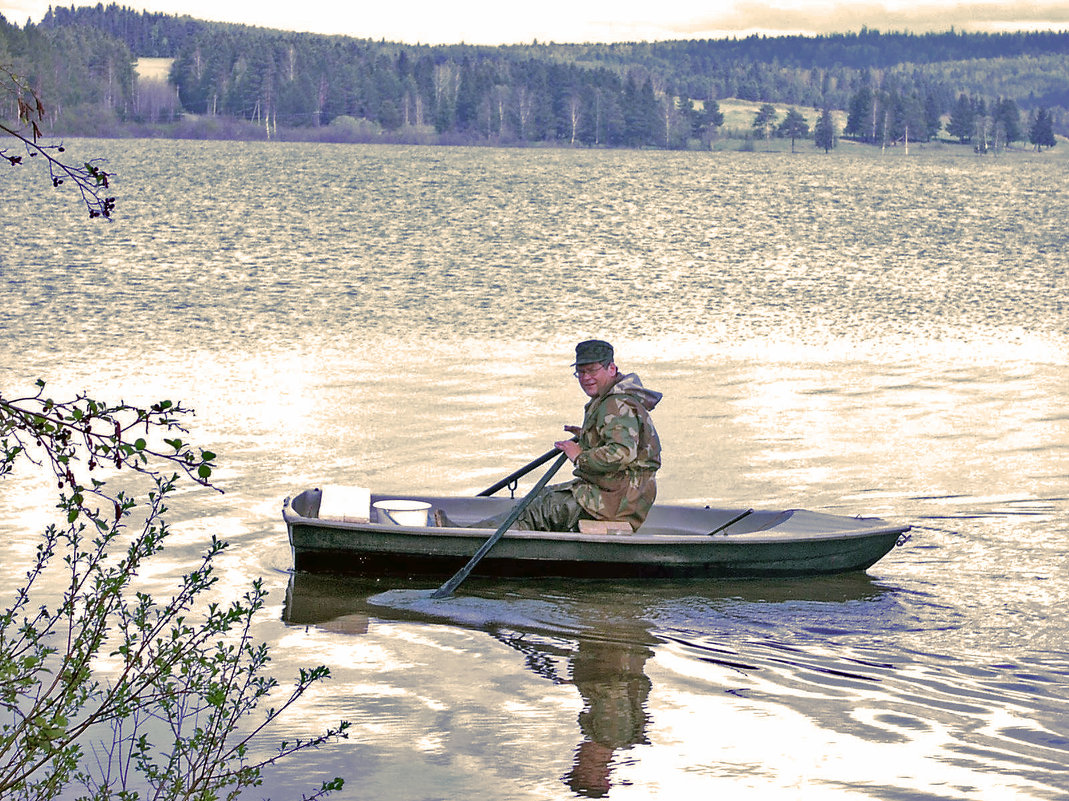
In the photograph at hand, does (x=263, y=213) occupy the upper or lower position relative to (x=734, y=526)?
upper

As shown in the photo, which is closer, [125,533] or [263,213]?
[125,533]

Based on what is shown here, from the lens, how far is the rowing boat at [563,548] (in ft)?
33.2

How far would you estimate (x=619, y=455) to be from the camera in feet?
33.0

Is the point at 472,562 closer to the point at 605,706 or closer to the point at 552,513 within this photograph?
the point at 552,513

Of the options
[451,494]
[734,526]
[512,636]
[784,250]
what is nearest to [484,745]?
[512,636]

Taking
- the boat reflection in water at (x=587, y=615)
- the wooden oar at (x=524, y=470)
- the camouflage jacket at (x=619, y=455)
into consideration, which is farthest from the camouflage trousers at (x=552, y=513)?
the boat reflection in water at (x=587, y=615)

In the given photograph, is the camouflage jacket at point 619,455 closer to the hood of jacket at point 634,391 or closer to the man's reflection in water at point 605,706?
the hood of jacket at point 634,391

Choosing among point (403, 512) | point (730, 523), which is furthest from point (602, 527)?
point (403, 512)

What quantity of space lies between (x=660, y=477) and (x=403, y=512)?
4011 mm

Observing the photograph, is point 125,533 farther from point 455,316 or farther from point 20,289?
point 20,289

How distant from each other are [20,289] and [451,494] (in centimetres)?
2071

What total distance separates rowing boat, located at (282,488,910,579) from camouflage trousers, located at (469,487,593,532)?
26cm

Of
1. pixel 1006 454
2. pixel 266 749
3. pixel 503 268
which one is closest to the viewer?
pixel 266 749

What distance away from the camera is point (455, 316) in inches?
1087
